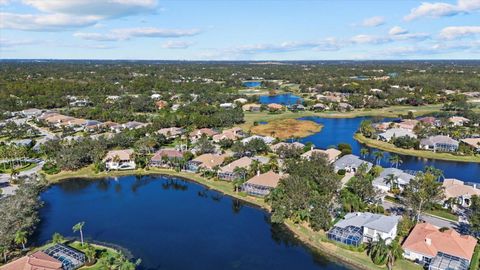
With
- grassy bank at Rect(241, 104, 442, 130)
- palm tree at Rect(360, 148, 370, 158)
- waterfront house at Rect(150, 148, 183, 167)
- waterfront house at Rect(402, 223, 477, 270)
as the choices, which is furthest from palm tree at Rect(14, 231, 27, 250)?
grassy bank at Rect(241, 104, 442, 130)

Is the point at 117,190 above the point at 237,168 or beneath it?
beneath

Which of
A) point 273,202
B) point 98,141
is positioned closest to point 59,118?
point 98,141

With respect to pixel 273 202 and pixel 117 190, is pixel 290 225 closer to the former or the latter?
pixel 273 202

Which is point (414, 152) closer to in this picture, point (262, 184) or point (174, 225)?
point (262, 184)

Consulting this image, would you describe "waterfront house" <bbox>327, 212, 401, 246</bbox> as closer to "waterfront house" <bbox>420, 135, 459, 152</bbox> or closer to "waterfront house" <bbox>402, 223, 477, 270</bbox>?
"waterfront house" <bbox>402, 223, 477, 270</bbox>

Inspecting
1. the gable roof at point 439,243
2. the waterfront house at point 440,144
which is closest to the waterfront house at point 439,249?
the gable roof at point 439,243

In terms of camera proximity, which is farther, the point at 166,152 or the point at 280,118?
the point at 280,118
